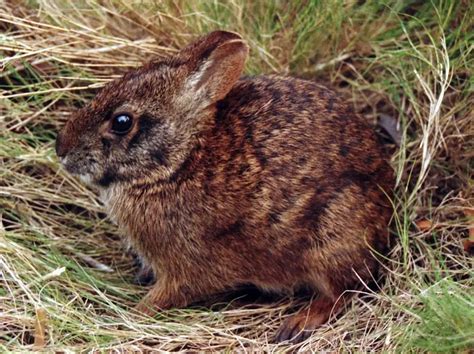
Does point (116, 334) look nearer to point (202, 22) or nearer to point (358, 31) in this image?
point (202, 22)

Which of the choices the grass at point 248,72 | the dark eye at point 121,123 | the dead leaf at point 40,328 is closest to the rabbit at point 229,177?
the dark eye at point 121,123

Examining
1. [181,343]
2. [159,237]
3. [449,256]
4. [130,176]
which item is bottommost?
[449,256]

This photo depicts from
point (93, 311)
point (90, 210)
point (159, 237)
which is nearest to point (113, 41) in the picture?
point (90, 210)

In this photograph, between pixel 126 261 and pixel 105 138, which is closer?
pixel 105 138

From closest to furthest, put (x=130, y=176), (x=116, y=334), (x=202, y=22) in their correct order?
(x=116, y=334)
(x=130, y=176)
(x=202, y=22)

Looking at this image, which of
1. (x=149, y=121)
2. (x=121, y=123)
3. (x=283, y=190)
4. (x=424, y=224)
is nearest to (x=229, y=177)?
(x=283, y=190)

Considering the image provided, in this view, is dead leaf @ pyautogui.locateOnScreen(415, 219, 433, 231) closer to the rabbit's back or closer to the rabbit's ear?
the rabbit's back
